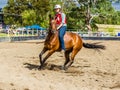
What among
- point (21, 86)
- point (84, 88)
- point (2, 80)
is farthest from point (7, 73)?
point (84, 88)

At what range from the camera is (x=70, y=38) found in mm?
13391

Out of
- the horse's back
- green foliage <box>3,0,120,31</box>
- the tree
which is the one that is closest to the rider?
the horse's back

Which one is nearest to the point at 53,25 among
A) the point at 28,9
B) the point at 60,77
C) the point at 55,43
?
the point at 55,43

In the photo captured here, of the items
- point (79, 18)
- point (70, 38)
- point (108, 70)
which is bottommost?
point (79, 18)

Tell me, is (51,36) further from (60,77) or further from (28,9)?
(28,9)

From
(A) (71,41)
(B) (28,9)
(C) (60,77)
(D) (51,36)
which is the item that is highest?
(D) (51,36)

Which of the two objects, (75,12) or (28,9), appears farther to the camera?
(28,9)

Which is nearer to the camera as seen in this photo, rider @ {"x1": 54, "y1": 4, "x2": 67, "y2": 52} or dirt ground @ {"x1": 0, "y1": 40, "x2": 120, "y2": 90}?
dirt ground @ {"x1": 0, "y1": 40, "x2": 120, "y2": 90}

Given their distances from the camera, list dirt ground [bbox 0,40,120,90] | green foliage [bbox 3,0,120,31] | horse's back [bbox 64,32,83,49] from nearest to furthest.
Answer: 1. dirt ground [bbox 0,40,120,90]
2. horse's back [bbox 64,32,83,49]
3. green foliage [bbox 3,0,120,31]

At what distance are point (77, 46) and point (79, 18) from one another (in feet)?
227

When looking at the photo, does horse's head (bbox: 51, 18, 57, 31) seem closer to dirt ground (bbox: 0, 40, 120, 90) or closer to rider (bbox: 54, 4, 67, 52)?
rider (bbox: 54, 4, 67, 52)

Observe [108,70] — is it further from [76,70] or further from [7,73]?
[7,73]

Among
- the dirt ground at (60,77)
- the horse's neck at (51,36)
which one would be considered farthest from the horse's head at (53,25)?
the dirt ground at (60,77)

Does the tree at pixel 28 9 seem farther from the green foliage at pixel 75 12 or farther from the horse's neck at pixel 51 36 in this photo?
the horse's neck at pixel 51 36
